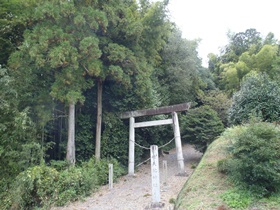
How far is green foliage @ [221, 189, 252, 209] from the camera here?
365cm

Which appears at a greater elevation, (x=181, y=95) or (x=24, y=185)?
(x=181, y=95)

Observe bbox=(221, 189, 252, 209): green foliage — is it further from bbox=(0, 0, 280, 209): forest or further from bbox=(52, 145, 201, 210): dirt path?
bbox=(52, 145, 201, 210): dirt path

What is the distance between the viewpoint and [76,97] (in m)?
7.46

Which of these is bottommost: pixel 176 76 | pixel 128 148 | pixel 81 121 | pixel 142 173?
pixel 142 173

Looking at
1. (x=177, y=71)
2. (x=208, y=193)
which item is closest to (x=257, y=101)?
(x=208, y=193)

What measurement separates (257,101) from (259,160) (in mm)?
4077

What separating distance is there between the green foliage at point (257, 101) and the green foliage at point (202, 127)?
195 cm

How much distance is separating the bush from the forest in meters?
0.09

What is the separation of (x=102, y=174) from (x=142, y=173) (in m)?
2.20

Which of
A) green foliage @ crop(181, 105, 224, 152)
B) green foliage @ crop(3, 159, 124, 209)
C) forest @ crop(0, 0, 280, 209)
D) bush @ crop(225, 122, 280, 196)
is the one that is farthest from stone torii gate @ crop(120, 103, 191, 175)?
bush @ crop(225, 122, 280, 196)

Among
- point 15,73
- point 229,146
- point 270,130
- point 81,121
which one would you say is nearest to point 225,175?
point 229,146

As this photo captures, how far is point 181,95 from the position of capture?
51.3 feet

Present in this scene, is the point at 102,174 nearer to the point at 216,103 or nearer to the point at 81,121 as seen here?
the point at 81,121

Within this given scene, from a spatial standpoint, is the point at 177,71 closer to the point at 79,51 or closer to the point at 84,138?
the point at 84,138
